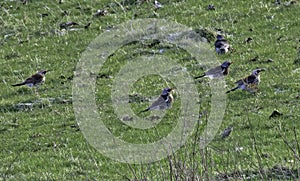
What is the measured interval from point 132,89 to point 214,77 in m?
2.10

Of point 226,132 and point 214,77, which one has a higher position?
point 226,132

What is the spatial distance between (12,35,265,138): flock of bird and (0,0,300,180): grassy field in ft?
0.67

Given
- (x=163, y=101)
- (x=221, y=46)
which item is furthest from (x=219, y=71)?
(x=163, y=101)

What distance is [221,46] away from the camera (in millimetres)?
22266

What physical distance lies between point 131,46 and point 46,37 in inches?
143

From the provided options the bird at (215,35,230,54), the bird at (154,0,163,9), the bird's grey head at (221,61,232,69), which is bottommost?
the bird at (154,0,163,9)

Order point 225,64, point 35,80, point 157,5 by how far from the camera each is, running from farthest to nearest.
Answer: point 157,5
point 35,80
point 225,64

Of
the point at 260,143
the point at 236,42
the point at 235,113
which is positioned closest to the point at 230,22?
the point at 236,42

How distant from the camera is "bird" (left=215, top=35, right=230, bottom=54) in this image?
2214 cm

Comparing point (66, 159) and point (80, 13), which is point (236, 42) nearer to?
point (80, 13)

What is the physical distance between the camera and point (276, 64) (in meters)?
20.5

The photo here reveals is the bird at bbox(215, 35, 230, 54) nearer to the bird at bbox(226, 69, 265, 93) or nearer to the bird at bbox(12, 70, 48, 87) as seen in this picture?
the bird at bbox(226, 69, 265, 93)

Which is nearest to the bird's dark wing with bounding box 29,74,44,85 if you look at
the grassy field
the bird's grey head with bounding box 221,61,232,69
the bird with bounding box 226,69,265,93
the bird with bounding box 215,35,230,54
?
the grassy field

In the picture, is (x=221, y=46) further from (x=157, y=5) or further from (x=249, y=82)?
(x=157, y=5)
